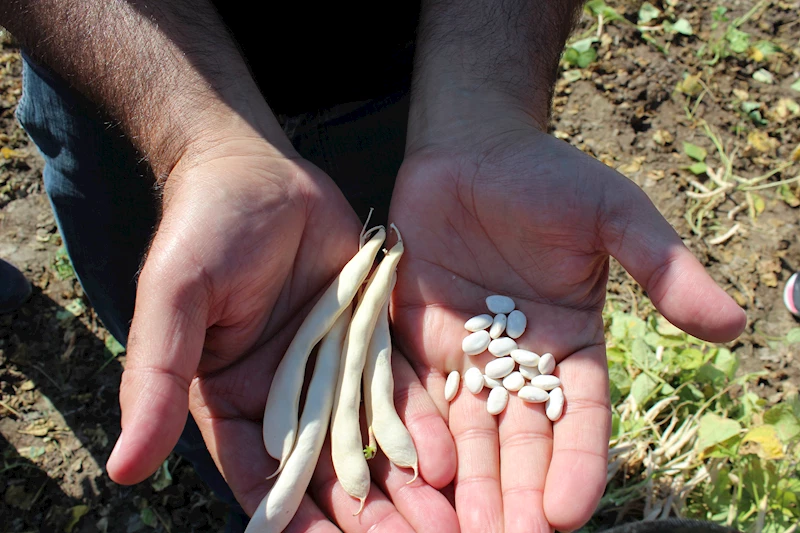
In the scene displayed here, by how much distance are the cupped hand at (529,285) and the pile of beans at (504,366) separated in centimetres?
3

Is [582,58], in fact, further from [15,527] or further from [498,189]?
[15,527]

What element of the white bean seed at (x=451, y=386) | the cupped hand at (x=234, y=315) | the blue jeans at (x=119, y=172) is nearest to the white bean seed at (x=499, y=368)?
the white bean seed at (x=451, y=386)

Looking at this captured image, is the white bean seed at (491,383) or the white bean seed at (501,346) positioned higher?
the white bean seed at (501,346)

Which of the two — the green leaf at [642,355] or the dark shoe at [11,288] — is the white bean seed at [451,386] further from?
the dark shoe at [11,288]

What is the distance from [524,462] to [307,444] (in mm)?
653

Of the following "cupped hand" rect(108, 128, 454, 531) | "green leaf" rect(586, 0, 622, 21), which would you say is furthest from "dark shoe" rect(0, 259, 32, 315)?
"green leaf" rect(586, 0, 622, 21)

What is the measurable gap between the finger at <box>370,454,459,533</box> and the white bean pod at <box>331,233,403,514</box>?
3.5 inches

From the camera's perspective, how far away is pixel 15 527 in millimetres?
3023

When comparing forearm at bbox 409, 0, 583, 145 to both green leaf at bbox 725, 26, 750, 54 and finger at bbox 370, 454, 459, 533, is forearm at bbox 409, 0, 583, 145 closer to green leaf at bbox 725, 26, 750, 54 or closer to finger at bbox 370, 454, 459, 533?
finger at bbox 370, 454, 459, 533

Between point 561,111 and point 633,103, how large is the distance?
0.44m

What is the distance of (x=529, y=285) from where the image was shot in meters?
2.28

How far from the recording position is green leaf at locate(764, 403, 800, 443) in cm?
282

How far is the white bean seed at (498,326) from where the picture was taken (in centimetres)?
222

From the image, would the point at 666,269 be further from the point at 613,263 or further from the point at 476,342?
the point at 613,263
